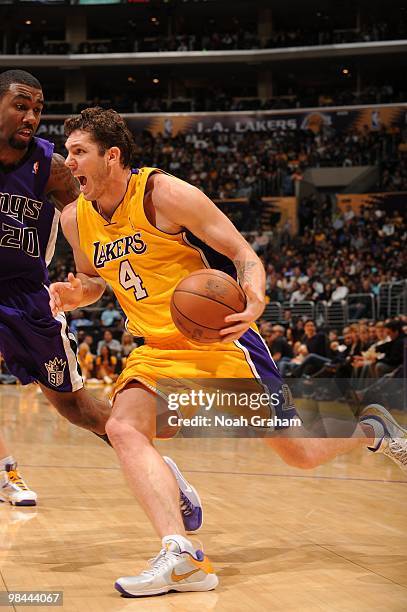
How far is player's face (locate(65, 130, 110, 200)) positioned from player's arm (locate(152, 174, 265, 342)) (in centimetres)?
24

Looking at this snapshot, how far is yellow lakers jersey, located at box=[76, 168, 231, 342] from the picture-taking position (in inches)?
134

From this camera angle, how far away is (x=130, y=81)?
31406 millimetres

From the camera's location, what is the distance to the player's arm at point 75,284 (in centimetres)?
352

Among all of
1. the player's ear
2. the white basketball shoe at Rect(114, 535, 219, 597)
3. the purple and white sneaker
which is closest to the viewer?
the white basketball shoe at Rect(114, 535, 219, 597)

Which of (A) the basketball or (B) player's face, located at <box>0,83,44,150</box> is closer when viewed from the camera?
(A) the basketball

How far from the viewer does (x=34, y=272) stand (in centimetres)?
461

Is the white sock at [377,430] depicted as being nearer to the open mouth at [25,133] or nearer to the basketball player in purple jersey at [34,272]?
the basketball player in purple jersey at [34,272]

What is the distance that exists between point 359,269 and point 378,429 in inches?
649

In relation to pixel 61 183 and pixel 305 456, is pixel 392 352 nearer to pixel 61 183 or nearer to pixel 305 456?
pixel 61 183

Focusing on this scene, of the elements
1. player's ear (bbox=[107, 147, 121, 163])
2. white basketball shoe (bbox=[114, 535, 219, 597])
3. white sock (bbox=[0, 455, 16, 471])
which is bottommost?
white sock (bbox=[0, 455, 16, 471])

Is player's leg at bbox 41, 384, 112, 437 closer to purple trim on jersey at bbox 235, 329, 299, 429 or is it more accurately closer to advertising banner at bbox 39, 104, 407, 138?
purple trim on jersey at bbox 235, 329, 299, 429

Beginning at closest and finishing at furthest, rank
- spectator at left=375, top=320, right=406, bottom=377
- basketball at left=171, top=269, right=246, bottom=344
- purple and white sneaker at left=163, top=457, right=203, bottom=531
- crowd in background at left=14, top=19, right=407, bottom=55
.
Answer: basketball at left=171, top=269, right=246, bottom=344 → purple and white sneaker at left=163, top=457, right=203, bottom=531 → spectator at left=375, top=320, right=406, bottom=377 → crowd in background at left=14, top=19, right=407, bottom=55

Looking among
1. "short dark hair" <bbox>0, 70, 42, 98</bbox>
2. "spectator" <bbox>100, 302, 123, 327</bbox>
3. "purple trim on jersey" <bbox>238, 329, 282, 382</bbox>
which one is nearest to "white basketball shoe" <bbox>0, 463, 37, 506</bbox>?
"purple trim on jersey" <bbox>238, 329, 282, 382</bbox>

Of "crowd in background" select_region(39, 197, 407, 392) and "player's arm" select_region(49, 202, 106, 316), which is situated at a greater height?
"player's arm" select_region(49, 202, 106, 316)
